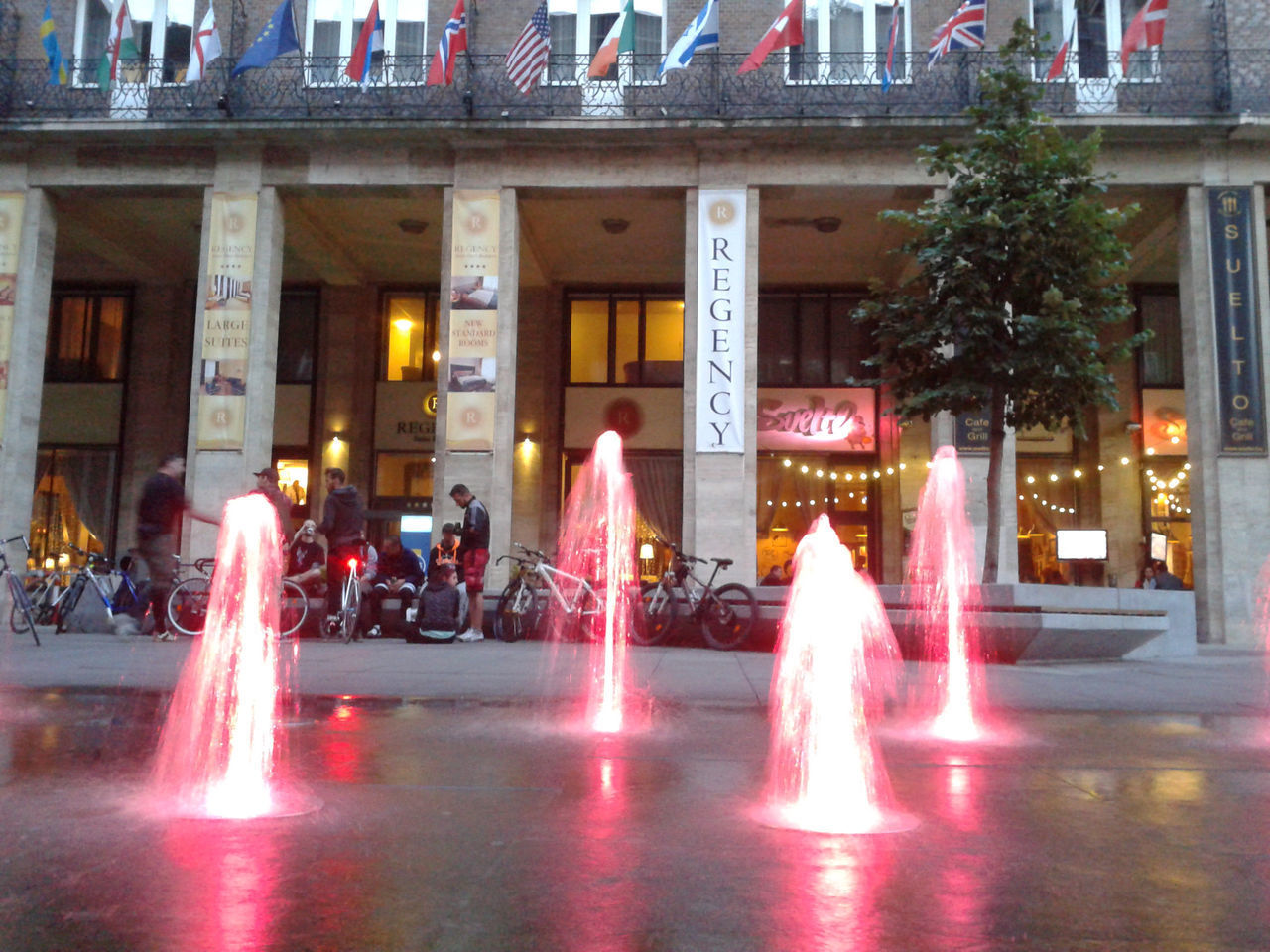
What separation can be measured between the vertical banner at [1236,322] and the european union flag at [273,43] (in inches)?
631

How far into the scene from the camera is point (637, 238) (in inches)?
837

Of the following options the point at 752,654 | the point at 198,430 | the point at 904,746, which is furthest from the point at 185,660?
the point at 198,430

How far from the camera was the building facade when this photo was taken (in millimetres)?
17469

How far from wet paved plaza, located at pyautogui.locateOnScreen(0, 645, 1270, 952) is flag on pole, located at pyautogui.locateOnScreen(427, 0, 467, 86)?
1426 cm

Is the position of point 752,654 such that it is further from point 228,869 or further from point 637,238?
point 637,238

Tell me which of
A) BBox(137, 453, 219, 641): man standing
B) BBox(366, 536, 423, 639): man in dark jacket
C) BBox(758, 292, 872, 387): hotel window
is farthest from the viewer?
BBox(758, 292, 872, 387): hotel window

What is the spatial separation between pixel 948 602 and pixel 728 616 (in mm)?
2589

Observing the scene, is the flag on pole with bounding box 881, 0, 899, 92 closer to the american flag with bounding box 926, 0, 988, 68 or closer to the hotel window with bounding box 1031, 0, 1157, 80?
the american flag with bounding box 926, 0, 988, 68

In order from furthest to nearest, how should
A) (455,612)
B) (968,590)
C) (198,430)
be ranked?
(198,430)
(455,612)
(968,590)

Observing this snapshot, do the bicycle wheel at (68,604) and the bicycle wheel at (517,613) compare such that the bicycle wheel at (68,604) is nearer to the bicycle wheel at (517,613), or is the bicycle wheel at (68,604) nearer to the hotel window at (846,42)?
the bicycle wheel at (517,613)

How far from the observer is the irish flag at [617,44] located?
669 inches

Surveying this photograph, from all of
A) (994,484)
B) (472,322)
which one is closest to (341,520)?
(472,322)

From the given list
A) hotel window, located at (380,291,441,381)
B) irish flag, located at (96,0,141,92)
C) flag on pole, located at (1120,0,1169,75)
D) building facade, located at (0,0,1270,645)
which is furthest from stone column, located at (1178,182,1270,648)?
irish flag, located at (96,0,141,92)

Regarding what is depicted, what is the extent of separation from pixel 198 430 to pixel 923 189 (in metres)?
13.6
